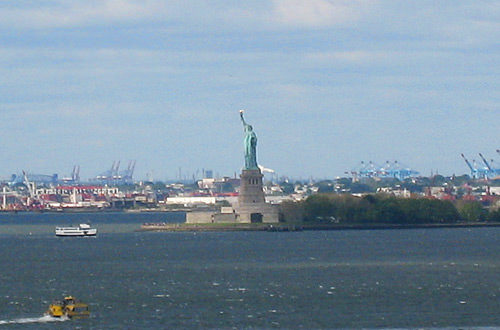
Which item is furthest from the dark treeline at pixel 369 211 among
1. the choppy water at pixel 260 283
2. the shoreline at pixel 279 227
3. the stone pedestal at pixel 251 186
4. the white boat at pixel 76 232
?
the choppy water at pixel 260 283

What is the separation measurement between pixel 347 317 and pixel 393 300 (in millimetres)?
6076

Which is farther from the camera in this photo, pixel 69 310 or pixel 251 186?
pixel 251 186

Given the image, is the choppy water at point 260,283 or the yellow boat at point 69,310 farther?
the yellow boat at point 69,310

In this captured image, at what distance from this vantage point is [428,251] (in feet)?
324

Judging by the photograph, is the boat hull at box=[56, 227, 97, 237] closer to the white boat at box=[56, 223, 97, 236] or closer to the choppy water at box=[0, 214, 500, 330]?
the white boat at box=[56, 223, 97, 236]

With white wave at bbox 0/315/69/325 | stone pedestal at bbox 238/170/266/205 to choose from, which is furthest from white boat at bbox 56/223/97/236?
white wave at bbox 0/315/69/325

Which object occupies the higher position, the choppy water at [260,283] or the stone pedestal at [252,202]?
the stone pedestal at [252,202]

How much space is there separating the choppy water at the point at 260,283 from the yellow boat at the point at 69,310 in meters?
0.57

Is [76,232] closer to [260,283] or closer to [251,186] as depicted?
[251,186]

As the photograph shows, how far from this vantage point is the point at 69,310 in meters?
54.1

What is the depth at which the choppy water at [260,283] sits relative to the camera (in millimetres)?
53562

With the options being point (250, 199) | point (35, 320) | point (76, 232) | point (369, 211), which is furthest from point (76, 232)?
point (35, 320)

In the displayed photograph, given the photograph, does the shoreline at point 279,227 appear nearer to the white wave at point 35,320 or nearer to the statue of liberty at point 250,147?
the statue of liberty at point 250,147

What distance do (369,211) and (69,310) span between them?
95915 millimetres
